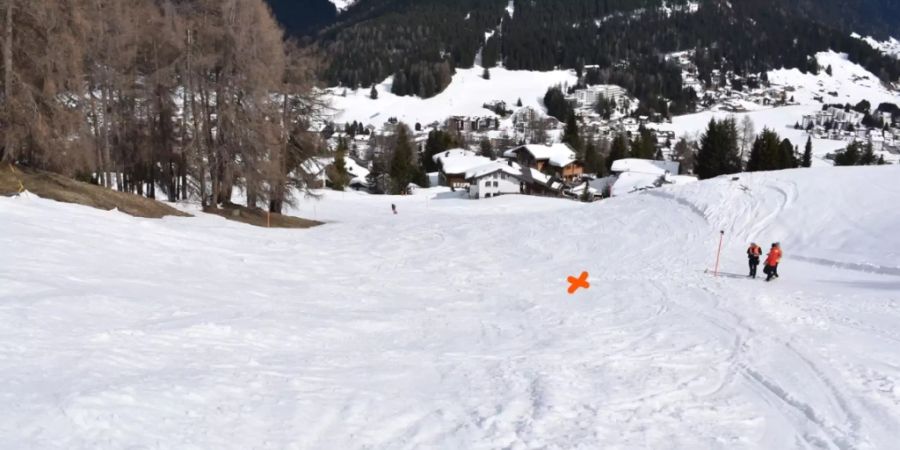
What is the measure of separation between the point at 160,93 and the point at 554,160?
88.0m

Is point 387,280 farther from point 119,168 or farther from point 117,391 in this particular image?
point 119,168

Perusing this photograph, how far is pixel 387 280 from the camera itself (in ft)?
55.8

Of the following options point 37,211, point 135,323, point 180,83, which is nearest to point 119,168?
point 180,83

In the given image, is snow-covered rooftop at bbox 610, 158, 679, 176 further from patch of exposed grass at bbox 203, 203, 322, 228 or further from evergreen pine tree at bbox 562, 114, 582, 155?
patch of exposed grass at bbox 203, 203, 322, 228

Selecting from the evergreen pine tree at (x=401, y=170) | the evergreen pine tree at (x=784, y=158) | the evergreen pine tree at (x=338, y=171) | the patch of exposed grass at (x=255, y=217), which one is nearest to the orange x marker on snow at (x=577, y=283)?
the patch of exposed grass at (x=255, y=217)

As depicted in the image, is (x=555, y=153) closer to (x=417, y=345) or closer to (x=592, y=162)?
(x=592, y=162)

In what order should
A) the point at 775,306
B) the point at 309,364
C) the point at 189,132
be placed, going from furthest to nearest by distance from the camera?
the point at 189,132, the point at 775,306, the point at 309,364

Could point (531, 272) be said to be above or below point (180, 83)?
below

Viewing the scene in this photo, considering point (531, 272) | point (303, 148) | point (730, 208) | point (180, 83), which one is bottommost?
point (531, 272)

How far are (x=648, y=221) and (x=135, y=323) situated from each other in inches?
951

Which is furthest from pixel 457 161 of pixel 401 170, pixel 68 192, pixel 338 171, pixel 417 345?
pixel 417 345

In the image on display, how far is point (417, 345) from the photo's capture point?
10.4 meters

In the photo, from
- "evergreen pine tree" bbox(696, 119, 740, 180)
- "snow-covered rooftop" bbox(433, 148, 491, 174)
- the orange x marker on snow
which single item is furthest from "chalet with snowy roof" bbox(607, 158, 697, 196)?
the orange x marker on snow

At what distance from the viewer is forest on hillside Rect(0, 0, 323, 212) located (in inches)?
806
